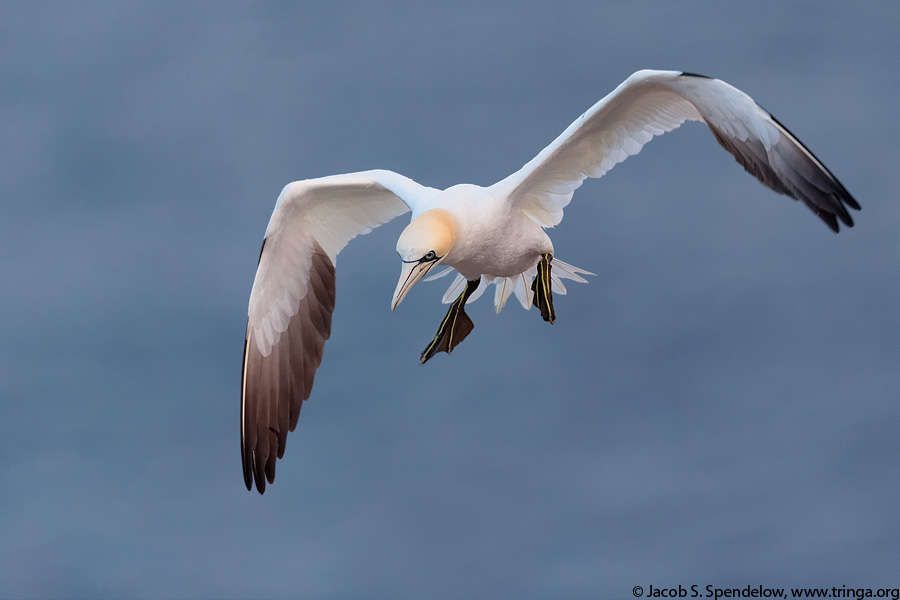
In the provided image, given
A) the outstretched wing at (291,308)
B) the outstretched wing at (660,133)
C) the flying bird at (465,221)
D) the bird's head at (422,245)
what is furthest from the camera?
the outstretched wing at (291,308)

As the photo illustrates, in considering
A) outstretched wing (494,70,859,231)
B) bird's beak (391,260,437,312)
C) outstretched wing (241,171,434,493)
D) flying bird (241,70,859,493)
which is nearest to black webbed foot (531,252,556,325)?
flying bird (241,70,859,493)

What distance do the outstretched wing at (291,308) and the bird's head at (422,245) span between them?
1.71 m

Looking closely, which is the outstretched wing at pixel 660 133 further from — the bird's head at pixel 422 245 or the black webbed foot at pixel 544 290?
the bird's head at pixel 422 245

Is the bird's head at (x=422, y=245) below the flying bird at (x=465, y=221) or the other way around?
below

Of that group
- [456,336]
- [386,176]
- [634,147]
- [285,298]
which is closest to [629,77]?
[634,147]

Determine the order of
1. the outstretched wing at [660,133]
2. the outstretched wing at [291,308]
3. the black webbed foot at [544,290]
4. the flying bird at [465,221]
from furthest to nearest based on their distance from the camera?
the outstretched wing at [291,308] → the black webbed foot at [544,290] → the flying bird at [465,221] → the outstretched wing at [660,133]

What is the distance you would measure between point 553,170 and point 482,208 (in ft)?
3.07

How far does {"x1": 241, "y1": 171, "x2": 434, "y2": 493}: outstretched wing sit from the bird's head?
171cm

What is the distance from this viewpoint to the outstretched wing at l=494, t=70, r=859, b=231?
7820 mm

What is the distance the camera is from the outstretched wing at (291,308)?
1049 centimetres

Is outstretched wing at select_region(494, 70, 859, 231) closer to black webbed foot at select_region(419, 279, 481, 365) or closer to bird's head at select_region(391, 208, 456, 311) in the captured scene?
Result: bird's head at select_region(391, 208, 456, 311)

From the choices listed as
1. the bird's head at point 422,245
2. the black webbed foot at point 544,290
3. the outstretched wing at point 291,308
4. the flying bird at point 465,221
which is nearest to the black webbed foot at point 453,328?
the flying bird at point 465,221

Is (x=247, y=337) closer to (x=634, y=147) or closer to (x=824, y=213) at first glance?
(x=634, y=147)

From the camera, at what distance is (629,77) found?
28.0 ft
